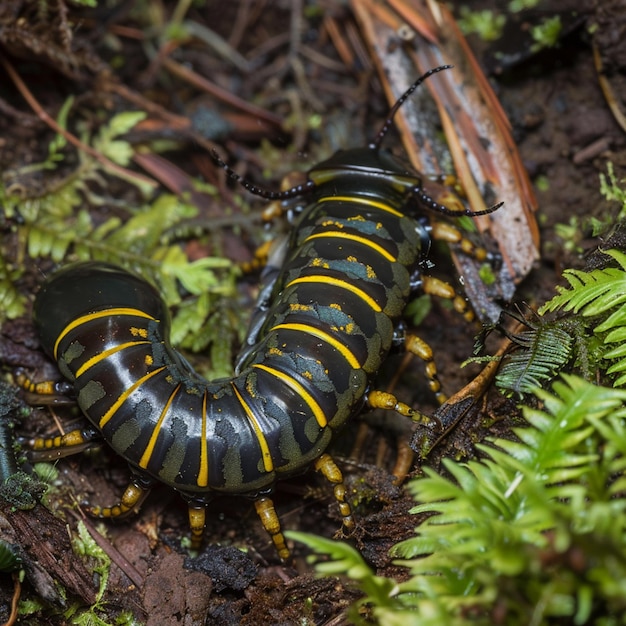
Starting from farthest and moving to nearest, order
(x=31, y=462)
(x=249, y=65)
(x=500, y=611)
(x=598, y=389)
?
(x=249, y=65) < (x=31, y=462) < (x=598, y=389) < (x=500, y=611)

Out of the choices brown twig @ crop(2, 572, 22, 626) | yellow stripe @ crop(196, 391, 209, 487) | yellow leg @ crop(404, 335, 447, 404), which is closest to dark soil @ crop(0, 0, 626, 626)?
brown twig @ crop(2, 572, 22, 626)

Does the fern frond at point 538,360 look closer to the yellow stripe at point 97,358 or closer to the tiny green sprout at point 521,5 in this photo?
the yellow stripe at point 97,358

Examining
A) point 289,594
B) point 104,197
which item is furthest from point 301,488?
point 104,197

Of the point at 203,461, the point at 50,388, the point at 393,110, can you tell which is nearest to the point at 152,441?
the point at 203,461

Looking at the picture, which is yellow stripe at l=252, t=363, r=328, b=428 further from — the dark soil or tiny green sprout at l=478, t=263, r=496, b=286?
tiny green sprout at l=478, t=263, r=496, b=286

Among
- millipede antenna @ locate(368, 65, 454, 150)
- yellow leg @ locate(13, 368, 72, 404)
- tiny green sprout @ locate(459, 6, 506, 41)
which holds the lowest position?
yellow leg @ locate(13, 368, 72, 404)

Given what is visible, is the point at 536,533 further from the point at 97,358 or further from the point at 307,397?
the point at 97,358

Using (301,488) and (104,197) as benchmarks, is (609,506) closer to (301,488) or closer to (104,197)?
(301,488)

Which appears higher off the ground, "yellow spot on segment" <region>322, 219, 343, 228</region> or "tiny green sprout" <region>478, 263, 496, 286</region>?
"yellow spot on segment" <region>322, 219, 343, 228</region>
